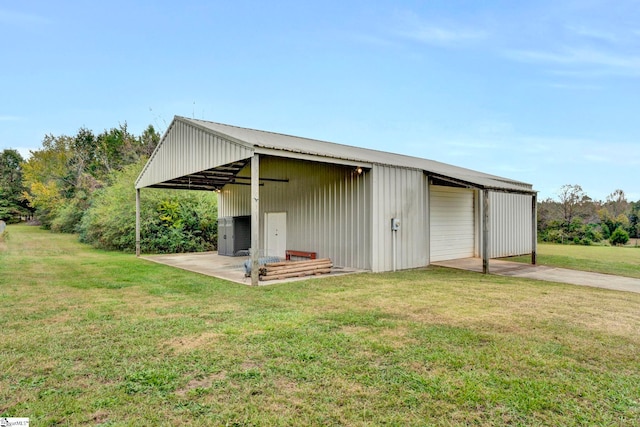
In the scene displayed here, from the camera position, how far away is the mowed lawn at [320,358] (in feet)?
7.54

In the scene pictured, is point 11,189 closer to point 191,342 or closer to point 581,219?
point 191,342

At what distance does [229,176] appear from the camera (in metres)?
12.2

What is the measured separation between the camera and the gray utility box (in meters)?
12.6

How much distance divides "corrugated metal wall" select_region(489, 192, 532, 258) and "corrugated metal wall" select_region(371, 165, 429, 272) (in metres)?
4.02

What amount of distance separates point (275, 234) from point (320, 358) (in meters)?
8.77

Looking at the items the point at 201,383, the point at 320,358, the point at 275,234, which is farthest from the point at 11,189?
the point at 320,358

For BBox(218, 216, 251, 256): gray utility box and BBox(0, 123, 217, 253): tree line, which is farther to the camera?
BBox(0, 123, 217, 253): tree line

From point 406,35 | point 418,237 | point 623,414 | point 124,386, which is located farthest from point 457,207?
point 124,386

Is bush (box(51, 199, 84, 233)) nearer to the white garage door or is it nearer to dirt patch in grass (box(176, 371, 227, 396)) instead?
the white garage door

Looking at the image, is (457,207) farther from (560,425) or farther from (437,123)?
(560,425)

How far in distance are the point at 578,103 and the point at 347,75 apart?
32.9 feet

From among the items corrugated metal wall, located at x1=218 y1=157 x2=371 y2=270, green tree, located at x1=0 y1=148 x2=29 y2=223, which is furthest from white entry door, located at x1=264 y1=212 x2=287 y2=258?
green tree, located at x1=0 y1=148 x2=29 y2=223

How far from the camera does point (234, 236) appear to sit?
12.6 meters

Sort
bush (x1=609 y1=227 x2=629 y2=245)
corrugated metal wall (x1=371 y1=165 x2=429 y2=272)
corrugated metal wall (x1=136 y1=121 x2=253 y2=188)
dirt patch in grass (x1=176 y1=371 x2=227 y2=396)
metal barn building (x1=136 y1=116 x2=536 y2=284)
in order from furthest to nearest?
1. bush (x1=609 y1=227 x2=629 y2=245)
2. corrugated metal wall (x1=371 y1=165 x2=429 y2=272)
3. metal barn building (x1=136 y1=116 x2=536 y2=284)
4. corrugated metal wall (x1=136 y1=121 x2=253 y2=188)
5. dirt patch in grass (x1=176 y1=371 x2=227 y2=396)
